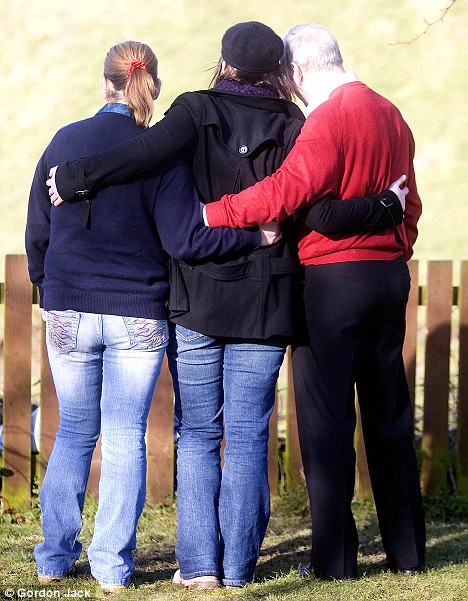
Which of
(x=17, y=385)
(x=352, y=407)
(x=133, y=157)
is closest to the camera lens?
(x=133, y=157)

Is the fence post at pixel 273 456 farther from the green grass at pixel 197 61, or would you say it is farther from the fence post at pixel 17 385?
the green grass at pixel 197 61

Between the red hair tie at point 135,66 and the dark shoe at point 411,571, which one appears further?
the dark shoe at point 411,571

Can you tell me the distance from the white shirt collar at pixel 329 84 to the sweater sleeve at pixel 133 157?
478 mm

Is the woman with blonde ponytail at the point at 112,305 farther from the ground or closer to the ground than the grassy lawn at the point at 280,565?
farther from the ground

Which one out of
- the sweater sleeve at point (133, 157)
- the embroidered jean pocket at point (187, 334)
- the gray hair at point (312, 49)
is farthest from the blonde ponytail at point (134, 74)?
the embroidered jean pocket at point (187, 334)

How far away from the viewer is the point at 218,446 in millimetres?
3227

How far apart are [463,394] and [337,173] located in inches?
72.4

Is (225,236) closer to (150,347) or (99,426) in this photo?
(150,347)

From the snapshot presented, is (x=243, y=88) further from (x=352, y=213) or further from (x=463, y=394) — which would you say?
(x=463, y=394)

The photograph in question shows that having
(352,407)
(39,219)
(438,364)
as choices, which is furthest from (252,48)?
(438,364)

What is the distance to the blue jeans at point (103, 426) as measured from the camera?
3.04 m

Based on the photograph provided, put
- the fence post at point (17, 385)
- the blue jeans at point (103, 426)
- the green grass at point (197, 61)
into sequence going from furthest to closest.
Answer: the green grass at point (197, 61), the fence post at point (17, 385), the blue jeans at point (103, 426)

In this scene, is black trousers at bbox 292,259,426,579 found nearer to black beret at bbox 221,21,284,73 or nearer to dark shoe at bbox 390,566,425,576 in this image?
dark shoe at bbox 390,566,425,576

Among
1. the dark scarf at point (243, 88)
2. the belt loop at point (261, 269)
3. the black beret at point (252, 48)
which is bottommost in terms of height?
the belt loop at point (261, 269)
